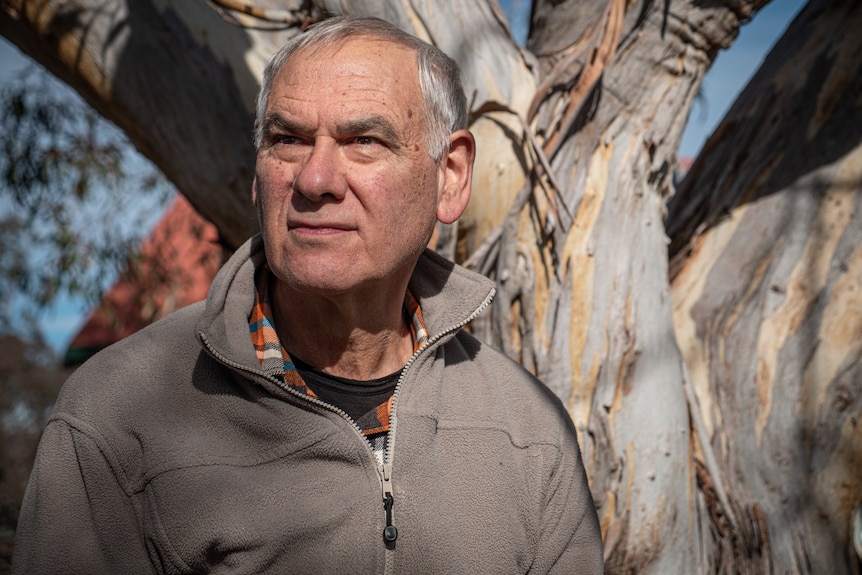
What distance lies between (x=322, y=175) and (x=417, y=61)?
0.38 metres

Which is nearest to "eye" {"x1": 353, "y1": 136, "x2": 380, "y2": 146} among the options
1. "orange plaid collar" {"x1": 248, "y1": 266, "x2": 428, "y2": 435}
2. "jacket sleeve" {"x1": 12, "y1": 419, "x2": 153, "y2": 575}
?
"orange plaid collar" {"x1": 248, "y1": 266, "x2": 428, "y2": 435}

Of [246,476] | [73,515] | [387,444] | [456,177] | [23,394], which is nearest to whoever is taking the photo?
[73,515]

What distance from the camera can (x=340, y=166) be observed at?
67.9 inches

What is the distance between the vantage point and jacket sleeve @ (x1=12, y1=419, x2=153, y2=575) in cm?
145

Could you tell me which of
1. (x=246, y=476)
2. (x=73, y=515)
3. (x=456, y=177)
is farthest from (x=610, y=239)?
(x=73, y=515)

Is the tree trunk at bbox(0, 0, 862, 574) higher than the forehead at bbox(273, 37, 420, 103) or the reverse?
the reverse

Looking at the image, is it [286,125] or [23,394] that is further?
[23,394]

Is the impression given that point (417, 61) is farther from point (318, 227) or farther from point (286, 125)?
point (318, 227)

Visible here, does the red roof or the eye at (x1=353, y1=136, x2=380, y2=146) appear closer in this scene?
the eye at (x1=353, y1=136, x2=380, y2=146)

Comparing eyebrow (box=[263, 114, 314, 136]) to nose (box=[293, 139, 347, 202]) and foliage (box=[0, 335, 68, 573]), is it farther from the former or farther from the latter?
foliage (box=[0, 335, 68, 573])

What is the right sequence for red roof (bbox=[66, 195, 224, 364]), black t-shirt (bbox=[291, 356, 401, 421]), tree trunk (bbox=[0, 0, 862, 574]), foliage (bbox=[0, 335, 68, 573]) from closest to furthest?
black t-shirt (bbox=[291, 356, 401, 421]) < tree trunk (bbox=[0, 0, 862, 574]) < red roof (bbox=[66, 195, 224, 364]) < foliage (bbox=[0, 335, 68, 573])

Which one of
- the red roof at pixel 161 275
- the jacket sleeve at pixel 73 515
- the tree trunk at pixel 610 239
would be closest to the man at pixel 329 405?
the jacket sleeve at pixel 73 515

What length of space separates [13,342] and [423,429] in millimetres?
8404

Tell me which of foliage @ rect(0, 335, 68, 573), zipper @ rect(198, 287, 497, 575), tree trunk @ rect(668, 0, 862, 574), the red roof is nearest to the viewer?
zipper @ rect(198, 287, 497, 575)
